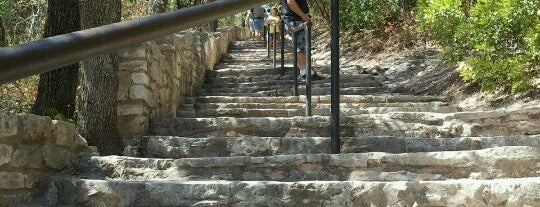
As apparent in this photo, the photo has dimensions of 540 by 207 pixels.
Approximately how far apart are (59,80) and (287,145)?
203 cm

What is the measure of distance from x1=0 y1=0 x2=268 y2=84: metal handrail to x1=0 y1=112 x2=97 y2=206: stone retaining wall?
1.38m

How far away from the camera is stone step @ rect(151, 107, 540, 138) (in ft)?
13.5

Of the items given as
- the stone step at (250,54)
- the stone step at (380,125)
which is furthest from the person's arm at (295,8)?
the stone step at (250,54)

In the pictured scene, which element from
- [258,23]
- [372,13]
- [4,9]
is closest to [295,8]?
[4,9]

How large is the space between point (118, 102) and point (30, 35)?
4.23 metres

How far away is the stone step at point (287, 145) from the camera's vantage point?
3.51 metres

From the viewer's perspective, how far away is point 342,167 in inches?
119

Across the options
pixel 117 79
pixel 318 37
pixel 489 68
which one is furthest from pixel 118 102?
pixel 318 37

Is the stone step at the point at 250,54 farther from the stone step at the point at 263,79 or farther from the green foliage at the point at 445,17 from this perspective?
the green foliage at the point at 445,17

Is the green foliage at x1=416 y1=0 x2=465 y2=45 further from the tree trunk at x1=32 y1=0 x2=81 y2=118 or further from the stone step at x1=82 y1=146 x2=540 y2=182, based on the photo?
the tree trunk at x1=32 y1=0 x2=81 y2=118

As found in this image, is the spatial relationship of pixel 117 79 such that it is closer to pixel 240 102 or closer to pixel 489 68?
pixel 240 102

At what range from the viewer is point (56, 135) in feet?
9.78

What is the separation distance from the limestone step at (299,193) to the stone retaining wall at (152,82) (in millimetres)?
1228

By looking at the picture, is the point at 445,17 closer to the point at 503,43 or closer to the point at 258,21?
the point at 503,43
